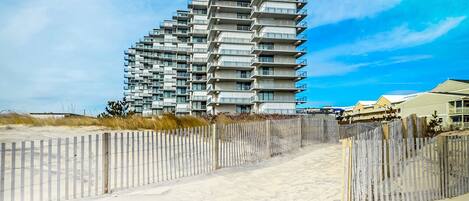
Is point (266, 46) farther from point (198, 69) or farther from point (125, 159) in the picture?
point (125, 159)

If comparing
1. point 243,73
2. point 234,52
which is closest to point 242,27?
point 234,52

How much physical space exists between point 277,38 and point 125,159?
55517 millimetres

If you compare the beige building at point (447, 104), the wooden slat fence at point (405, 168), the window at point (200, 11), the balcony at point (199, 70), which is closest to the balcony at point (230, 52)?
the balcony at point (199, 70)

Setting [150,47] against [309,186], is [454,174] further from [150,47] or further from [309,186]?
[150,47]

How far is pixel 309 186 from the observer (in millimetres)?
9578

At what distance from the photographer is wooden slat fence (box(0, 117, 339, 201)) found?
7930mm

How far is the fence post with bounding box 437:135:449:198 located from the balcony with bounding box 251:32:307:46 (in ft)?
186

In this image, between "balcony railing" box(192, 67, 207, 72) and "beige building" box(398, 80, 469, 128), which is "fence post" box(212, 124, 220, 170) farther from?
"balcony railing" box(192, 67, 207, 72)

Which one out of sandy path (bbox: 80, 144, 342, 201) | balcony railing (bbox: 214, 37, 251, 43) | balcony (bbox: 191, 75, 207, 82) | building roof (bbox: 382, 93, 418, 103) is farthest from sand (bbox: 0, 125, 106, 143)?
building roof (bbox: 382, 93, 418, 103)

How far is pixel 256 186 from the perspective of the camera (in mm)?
9656

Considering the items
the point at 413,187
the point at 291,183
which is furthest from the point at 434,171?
the point at 291,183

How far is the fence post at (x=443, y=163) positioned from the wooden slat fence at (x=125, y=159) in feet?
20.8

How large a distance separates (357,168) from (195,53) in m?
77.3

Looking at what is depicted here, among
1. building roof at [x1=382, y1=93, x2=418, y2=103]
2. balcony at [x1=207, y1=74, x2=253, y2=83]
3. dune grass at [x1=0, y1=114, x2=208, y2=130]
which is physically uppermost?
balcony at [x1=207, y1=74, x2=253, y2=83]
